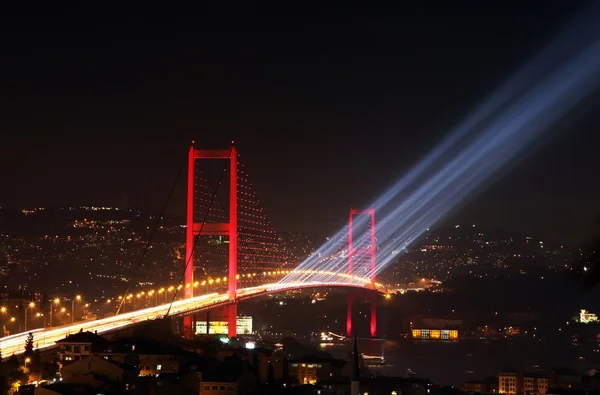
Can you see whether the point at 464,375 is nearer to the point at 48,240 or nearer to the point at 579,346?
the point at 579,346

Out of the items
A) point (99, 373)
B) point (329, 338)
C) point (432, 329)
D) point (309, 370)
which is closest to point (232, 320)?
point (309, 370)

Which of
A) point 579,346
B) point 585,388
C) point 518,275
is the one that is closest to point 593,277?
point 585,388

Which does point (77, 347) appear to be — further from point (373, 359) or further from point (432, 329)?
point (432, 329)

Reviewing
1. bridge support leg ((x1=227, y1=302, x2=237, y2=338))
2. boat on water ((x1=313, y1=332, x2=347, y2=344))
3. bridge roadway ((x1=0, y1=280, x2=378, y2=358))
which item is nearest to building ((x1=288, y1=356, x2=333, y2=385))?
bridge roadway ((x1=0, y1=280, x2=378, y2=358))

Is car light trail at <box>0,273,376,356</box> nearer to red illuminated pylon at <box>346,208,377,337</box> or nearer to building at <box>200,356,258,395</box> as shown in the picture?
building at <box>200,356,258,395</box>

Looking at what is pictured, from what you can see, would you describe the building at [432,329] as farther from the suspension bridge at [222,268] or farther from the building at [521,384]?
the building at [521,384]
